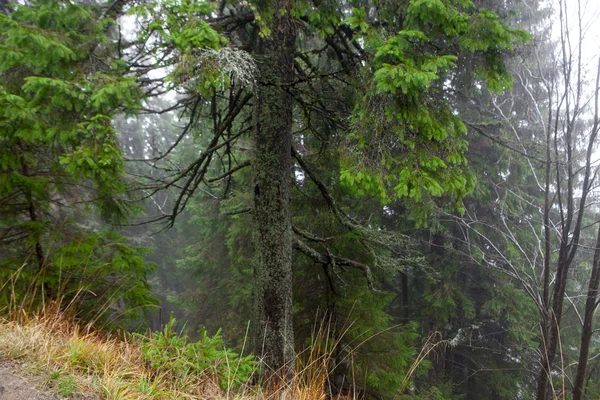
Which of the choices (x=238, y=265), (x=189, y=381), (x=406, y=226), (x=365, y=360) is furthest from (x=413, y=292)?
(x=189, y=381)

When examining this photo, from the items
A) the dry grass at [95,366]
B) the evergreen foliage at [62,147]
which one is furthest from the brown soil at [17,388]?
the evergreen foliage at [62,147]

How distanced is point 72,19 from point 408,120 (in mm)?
3465

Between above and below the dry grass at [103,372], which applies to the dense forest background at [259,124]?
above

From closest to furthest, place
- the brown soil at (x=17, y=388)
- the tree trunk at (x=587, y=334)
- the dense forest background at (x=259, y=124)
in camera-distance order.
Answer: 1. the brown soil at (x=17, y=388)
2. the dense forest background at (x=259, y=124)
3. the tree trunk at (x=587, y=334)

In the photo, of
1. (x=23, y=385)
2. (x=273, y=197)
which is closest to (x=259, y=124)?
(x=273, y=197)

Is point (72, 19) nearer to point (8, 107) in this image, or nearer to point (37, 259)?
point (8, 107)

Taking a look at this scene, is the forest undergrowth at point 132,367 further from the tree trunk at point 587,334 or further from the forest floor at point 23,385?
the tree trunk at point 587,334

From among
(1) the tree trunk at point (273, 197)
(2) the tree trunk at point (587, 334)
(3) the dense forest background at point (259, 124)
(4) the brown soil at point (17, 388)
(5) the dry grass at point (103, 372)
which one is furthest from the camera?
(2) the tree trunk at point (587, 334)

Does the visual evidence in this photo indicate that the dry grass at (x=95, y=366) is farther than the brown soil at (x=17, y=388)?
Yes

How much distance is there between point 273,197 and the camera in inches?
157

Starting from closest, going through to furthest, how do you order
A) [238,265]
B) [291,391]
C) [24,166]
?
[291,391], [24,166], [238,265]

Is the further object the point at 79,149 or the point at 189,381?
the point at 79,149

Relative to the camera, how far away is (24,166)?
3.78 m

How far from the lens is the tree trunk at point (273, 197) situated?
392 cm
